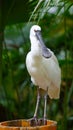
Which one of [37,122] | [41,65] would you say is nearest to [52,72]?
[41,65]

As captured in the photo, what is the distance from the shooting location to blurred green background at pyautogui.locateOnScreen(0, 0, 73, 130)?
2136 millimetres

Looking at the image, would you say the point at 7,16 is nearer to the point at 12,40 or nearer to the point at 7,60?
the point at 7,60

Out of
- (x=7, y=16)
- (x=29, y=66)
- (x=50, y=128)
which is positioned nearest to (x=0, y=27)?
(x=7, y=16)

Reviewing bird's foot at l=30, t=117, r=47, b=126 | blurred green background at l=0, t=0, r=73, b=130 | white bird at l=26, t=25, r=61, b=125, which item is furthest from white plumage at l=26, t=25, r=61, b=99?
blurred green background at l=0, t=0, r=73, b=130

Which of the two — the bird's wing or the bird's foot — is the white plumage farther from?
the bird's foot

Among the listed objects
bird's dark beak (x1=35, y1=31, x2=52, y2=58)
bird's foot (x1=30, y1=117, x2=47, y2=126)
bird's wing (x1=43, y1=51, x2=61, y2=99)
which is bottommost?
bird's foot (x1=30, y1=117, x2=47, y2=126)

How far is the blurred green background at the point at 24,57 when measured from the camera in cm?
214

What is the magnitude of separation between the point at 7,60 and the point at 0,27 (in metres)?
0.29

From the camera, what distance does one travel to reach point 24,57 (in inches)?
118

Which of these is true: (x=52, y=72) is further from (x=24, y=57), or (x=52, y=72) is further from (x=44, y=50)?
(x=24, y=57)

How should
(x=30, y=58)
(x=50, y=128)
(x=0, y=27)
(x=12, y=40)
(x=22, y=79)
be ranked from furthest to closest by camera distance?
(x=22, y=79) < (x=12, y=40) < (x=0, y=27) < (x=30, y=58) < (x=50, y=128)

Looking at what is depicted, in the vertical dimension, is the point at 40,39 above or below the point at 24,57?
above

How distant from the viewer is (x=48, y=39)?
3197mm

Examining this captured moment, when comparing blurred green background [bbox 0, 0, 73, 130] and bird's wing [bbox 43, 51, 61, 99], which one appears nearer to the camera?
bird's wing [bbox 43, 51, 61, 99]
